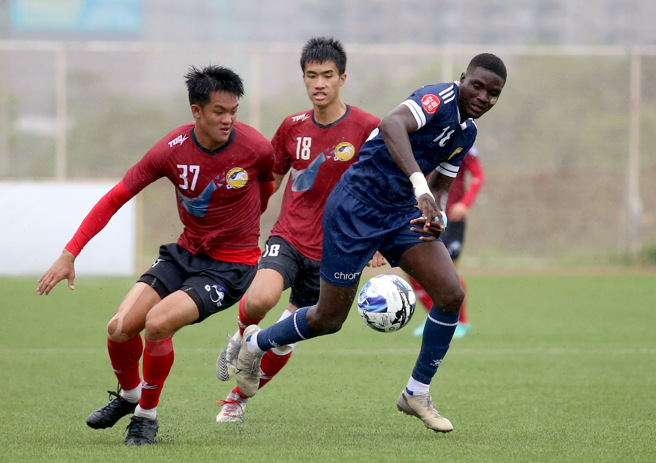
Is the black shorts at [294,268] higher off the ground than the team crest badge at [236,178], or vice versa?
the team crest badge at [236,178]

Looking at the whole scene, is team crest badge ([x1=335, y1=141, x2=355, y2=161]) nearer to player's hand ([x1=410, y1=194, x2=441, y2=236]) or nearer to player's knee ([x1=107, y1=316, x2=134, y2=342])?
player's hand ([x1=410, y1=194, x2=441, y2=236])

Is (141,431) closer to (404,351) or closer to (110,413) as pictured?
(110,413)

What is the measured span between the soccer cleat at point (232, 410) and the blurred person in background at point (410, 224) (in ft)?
2.08

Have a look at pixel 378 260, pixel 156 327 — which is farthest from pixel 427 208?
pixel 156 327

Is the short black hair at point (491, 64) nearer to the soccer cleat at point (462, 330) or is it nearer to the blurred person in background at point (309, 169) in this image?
the blurred person in background at point (309, 169)

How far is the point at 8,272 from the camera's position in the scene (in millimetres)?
16203

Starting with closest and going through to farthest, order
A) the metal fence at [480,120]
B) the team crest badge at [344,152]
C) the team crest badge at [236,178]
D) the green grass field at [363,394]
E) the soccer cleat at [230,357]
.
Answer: the green grass field at [363,394], the team crest badge at [236,178], the soccer cleat at [230,357], the team crest badge at [344,152], the metal fence at [480,120]

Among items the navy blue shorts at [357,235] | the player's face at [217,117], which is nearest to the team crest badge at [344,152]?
the navy blue shorts at [357,235]

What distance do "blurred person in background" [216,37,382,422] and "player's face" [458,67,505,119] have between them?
3.90 feet

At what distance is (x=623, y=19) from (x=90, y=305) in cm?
1559

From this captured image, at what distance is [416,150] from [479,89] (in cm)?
48

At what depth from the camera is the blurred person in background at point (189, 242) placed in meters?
5.32

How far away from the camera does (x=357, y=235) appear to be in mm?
5500

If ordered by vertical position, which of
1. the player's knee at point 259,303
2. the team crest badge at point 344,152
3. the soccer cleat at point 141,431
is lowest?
the soccer cleat at point 141,431
